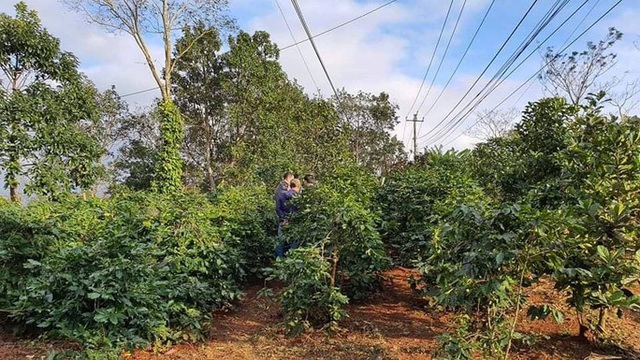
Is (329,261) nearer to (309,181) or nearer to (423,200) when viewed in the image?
Answer: (423,200)

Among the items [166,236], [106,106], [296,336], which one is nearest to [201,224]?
[166,236]

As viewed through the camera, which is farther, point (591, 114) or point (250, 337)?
point (250, 337)

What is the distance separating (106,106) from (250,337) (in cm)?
2194

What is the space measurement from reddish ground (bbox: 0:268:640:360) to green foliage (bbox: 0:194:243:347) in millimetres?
226

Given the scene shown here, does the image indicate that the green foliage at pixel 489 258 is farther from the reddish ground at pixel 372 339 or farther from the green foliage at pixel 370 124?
the green foliage at pixel 370 124

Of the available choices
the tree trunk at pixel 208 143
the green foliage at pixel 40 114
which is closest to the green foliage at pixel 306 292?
the green foliage at pixel 40 114

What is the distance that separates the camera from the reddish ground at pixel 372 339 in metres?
3.36

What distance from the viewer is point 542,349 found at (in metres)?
3.33

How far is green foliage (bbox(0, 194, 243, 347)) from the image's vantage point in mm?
3418

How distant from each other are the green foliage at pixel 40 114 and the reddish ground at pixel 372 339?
640 centimetres

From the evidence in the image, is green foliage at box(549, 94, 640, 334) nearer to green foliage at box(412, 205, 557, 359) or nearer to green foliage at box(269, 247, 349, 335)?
green foliage at box(412, 205, 557, 359)

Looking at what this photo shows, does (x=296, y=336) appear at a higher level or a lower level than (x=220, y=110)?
lower

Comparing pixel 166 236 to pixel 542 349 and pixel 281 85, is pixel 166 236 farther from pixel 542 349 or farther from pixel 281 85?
pixel 281 85

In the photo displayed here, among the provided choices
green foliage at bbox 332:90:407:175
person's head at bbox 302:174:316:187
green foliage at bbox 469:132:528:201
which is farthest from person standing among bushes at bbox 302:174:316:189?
green foliage at bbox 332:90:407:175
